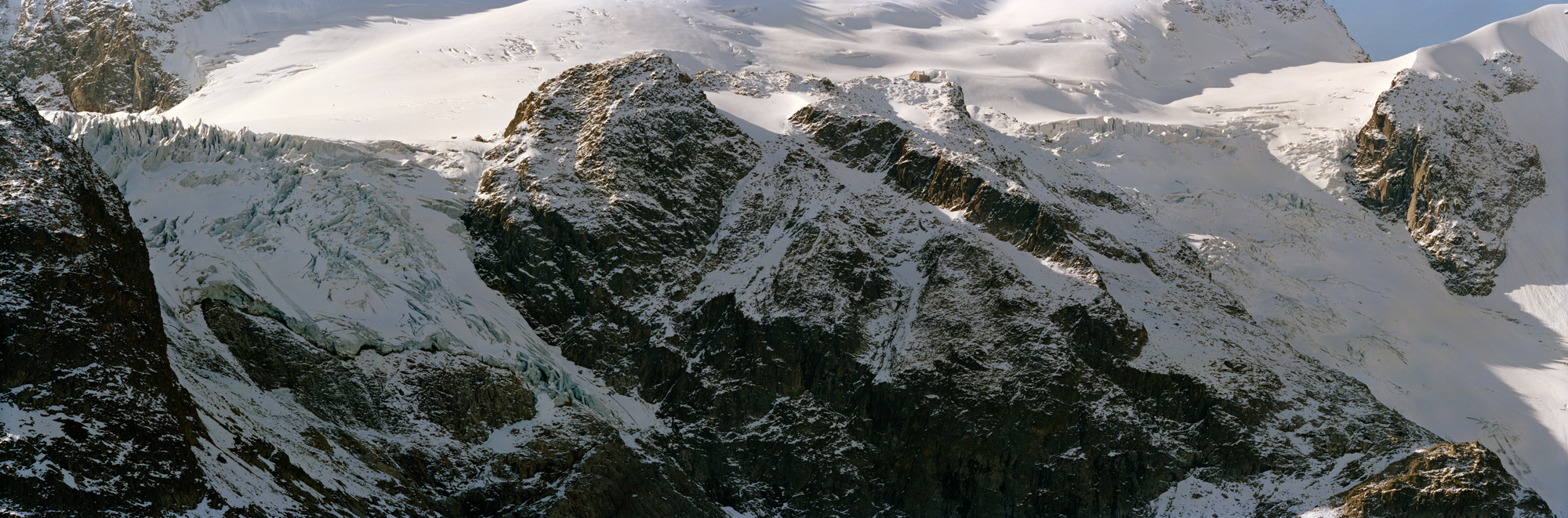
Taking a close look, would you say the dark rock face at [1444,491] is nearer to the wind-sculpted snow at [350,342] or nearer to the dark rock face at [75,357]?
the wind-sculpted snow at [350,342]

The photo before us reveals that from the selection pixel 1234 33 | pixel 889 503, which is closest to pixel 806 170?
pixel 889 503

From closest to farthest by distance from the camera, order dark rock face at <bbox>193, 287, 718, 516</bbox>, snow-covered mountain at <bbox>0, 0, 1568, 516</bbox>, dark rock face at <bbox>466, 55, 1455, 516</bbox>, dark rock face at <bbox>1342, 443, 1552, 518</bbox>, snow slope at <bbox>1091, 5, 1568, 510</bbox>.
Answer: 1. snow-covered mountain at <bbox>0, 0, 1568, 516</bbox>
2. dark rock face at <bbox>193, 287, 718, 516</bbox>
3. dark rock face at <bbox>1342, 443, 1552, 518</bbox>
4. dark rock face at <bbox>466, 55, 1455, 516</bbox>
5. snow slope at <bbox>1091, 5, 1568, 510</bbox>

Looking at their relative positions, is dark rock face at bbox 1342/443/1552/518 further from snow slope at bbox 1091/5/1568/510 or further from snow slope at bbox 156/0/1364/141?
snow slope at bbox 156/0/1364/141

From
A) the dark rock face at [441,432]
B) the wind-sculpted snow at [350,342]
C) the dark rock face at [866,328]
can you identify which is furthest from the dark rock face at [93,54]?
the dark rock face at [441,432]

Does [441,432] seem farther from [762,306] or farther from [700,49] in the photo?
[700,49]

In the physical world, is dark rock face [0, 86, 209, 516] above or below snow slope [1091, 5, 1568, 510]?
above

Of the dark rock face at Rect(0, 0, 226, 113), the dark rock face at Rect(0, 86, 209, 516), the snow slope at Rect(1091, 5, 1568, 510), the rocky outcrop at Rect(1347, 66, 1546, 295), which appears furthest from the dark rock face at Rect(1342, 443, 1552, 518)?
the dark rock face at Rect(0, 0, 226, 113)

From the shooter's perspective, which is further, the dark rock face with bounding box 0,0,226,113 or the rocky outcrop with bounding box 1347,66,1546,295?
the dark rock face with bounding box 0,0,226,113

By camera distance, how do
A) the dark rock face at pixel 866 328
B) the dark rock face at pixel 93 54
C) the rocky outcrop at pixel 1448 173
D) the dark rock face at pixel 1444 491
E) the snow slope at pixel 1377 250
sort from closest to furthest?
the dark rock face at pixel 1444 491
the dark rock face at pixel 866 328
the snow slope at pixel 1377 250
the rocky outcrop at pixel 1448 173
the dark rock face at pixel 93 54
